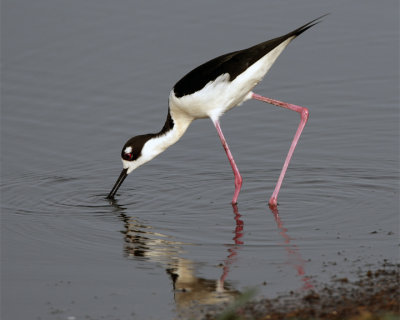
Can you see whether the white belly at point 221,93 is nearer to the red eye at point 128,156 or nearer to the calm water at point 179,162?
the red eye at point 128,156

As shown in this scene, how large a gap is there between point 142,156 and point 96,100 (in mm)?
2574

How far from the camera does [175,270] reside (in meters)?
6.19

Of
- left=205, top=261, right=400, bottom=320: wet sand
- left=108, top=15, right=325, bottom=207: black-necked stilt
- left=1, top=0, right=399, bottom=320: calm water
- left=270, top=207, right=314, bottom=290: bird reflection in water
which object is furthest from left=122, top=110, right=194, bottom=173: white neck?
left=205, top=261, right=400, bottom=320: wet sand

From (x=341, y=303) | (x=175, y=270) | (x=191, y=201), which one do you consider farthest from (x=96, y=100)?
(x=341, y=303)

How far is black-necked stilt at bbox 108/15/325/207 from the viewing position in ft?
25.7

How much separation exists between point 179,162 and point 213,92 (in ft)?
4.95

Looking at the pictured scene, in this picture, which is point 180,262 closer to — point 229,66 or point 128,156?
point 229,66

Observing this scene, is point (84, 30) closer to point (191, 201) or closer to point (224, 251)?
point (191, 201)

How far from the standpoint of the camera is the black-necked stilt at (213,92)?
7.84 meters

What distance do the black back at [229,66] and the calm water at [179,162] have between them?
1.10 m

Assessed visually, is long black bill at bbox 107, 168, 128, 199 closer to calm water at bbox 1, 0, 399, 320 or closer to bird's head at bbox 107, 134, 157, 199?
bird's head at bbox 107, 134, 157, 199

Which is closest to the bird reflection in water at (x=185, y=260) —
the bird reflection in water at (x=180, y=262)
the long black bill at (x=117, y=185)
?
the bird reflection in water at (x=180, y=262)

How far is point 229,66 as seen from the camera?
7.86m

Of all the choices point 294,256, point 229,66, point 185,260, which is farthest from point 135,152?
point 294,256
